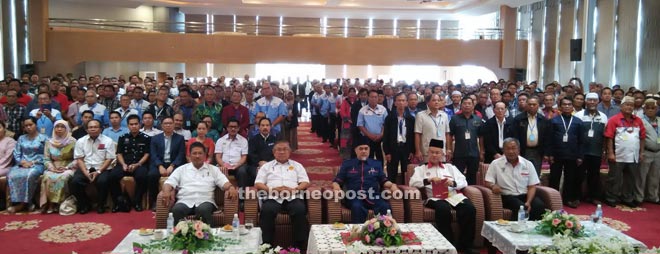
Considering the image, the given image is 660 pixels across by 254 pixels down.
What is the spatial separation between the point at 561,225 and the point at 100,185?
16.6ft

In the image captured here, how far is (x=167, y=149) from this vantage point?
6738 millimetres

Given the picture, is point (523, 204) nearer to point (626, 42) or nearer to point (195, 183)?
point (195, 183)

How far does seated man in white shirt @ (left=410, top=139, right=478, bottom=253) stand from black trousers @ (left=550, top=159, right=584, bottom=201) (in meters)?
2.01

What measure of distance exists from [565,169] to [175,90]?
783 centimetres

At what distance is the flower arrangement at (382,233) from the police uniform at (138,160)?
3.47 meters

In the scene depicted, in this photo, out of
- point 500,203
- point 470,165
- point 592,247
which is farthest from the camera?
point 470,165

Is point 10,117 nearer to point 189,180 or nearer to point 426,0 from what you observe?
point 189,180

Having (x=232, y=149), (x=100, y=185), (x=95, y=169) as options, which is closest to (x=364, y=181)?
(x=232, y=149)

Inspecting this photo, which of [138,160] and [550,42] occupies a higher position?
[550,42]

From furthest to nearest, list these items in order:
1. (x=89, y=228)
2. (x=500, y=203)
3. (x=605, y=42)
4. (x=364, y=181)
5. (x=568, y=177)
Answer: (x=605, y=42), (x=568, y=177), (x=89, y=228), (x=364, y=181), (x=500, y=203)

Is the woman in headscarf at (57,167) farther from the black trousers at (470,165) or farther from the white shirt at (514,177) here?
the white shirt at (514,177)

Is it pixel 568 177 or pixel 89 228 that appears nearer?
pixel 89 228

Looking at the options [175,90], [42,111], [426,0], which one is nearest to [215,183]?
[42,111]

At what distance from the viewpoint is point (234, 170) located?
21.6 ft
